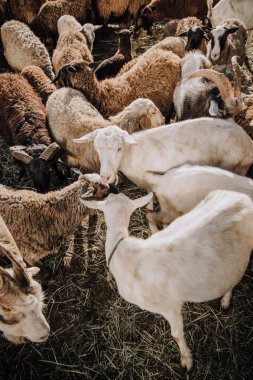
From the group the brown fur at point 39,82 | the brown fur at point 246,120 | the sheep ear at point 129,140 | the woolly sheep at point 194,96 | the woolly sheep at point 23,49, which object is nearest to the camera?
the sheep ear at point 129,140

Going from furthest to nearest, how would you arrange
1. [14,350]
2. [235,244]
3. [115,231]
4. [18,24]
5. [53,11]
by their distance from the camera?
[53,11] → [18,24] → [14,350] → [115,231] → [235,244]

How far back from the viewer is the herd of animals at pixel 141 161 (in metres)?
2.93

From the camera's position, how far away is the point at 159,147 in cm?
427

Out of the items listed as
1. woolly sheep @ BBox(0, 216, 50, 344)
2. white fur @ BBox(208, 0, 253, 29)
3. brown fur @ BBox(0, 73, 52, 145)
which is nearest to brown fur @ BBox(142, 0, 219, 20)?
white fur @ BBox(208, 0, 253, 29)

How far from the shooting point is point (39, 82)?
20.7 feet

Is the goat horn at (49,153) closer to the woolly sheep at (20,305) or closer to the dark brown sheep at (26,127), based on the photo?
the dark brown sheep at (26,127)

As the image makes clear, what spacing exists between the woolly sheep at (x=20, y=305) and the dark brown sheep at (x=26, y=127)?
168 centimetres

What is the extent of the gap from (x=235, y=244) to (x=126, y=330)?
1.65 metres

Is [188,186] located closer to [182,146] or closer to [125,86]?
[182,146]

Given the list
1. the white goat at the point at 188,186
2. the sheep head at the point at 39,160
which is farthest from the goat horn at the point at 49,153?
the white goat at the point at 188,186

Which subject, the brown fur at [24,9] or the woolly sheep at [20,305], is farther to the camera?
the brown fur at [24,9]

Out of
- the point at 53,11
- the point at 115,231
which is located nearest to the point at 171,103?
the point at 115,231

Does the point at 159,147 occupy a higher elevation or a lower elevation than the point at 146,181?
higher

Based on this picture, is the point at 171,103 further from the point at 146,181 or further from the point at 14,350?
the point at 14,350
